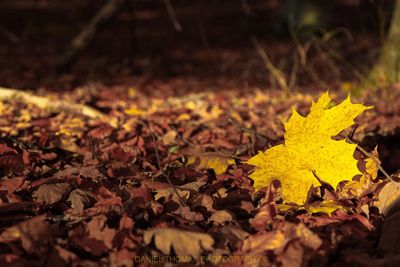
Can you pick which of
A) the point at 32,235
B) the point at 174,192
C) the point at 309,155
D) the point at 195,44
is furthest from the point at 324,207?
the point at 195,44

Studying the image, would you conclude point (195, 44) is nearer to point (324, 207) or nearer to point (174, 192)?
point (174, 192)

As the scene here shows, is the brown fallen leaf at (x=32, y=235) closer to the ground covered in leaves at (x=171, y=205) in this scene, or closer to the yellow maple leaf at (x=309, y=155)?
the ground covered in leaves at (x=171, y=205)

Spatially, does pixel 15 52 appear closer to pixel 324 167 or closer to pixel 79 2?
pixel 79 2

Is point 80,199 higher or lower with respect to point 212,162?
lower

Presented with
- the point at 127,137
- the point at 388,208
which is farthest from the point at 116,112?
the point at 388,208

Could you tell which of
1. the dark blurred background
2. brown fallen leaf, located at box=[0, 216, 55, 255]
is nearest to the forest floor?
brown fallen leaf, located at box=[0, 216, 55, 255]

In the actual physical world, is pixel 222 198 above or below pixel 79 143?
below
